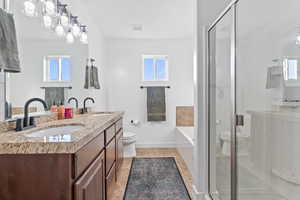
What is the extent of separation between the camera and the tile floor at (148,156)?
2.65 metres

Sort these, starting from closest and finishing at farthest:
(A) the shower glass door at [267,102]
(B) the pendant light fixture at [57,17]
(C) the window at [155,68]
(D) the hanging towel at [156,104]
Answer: (A) the shower glass door at [267,102]
(B) the pendant light fixture at [57,17]
(D) the hanging towel at [156,104]
(C) the window at [155,68]

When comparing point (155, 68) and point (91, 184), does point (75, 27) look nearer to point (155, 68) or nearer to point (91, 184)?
point (91, 184)

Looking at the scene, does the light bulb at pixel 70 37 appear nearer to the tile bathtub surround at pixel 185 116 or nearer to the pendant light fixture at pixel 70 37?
the pendant light fixture at pixel 70 37

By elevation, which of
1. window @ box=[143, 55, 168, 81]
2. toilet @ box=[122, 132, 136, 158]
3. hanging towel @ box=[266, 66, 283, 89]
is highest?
window @ box=[143, 55, 168, 81]

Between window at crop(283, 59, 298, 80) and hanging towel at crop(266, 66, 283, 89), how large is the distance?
41 millimetres

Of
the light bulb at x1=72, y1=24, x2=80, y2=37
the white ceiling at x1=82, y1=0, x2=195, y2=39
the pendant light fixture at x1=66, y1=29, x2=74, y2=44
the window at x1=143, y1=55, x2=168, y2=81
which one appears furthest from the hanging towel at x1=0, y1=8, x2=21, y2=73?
the window at x1=143, y1=55, x2=168, y2=81

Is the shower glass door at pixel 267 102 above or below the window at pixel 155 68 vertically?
below

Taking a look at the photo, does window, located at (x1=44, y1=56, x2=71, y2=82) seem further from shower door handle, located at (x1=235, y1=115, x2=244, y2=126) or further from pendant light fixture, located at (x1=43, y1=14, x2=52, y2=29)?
shower door handle, located at (x1=235, y1=115, x2=244, y2=126)

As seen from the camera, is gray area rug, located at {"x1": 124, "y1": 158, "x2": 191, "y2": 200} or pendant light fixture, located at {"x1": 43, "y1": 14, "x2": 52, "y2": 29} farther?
gray area rug, located at {"x1": 124, "y1": 158, "x2": 191, "y2": 200}

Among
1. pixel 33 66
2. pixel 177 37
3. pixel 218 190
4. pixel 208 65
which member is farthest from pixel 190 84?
pixel 33 66

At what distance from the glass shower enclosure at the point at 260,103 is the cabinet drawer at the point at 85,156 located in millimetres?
1027

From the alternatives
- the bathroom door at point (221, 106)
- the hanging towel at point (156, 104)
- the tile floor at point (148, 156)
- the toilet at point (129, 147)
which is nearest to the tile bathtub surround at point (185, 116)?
the hanging towel at point (156, 104)

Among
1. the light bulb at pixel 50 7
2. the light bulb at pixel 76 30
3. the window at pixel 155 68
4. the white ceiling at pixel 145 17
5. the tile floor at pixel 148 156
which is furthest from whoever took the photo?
the window at pixel 155 68

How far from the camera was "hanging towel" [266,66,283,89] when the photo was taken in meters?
1.65
